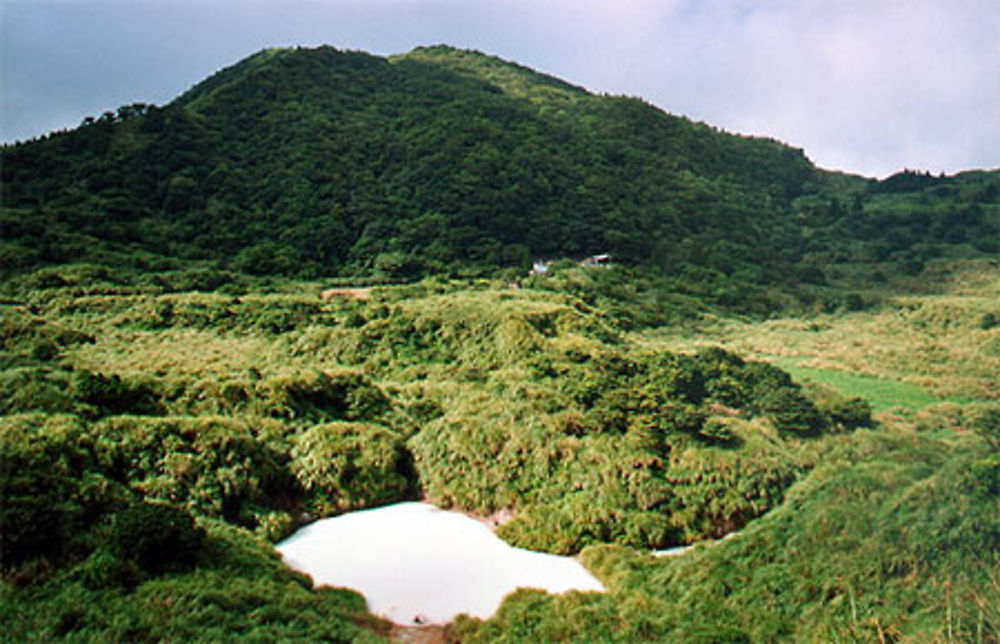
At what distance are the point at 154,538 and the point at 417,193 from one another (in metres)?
61.3

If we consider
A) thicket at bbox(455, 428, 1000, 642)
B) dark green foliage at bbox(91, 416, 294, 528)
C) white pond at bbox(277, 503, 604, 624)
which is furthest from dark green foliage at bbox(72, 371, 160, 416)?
thicket at bbox(455, 428, 1000, 642)

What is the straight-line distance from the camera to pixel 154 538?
35.8 feet

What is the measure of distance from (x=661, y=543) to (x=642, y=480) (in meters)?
1.77

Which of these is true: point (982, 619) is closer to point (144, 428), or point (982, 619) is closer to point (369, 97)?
point (144, 428)

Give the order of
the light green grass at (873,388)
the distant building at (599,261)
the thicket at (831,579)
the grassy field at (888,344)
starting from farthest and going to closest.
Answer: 1. the distant building at (599,261)
2. the grassy field at (888,344)
3. the light green grass at (873,388)
4. the thicket at (831,579)

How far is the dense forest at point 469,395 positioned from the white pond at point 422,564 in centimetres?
67

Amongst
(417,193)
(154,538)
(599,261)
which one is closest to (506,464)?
(154,538)

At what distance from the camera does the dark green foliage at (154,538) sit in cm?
1065

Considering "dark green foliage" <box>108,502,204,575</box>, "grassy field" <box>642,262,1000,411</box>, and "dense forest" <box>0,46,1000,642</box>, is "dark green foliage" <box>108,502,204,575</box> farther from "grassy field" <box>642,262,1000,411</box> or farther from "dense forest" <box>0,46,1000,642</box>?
"grassy field" <box>642,262,1000,411</box>

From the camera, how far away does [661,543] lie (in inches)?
613

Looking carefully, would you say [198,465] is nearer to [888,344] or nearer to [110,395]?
[110,395]

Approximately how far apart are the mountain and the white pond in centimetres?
3520

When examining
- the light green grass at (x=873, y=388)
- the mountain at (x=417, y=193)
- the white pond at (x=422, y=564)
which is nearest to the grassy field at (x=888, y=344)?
the light green grass at (x=873, y=388)

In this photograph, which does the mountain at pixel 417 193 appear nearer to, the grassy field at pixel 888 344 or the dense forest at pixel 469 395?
the dense forest at pixel 469 395
